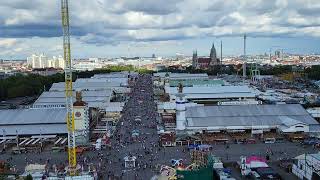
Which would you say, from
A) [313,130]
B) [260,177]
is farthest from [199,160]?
[313,130]

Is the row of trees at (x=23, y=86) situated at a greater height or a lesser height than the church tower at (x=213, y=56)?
lesser

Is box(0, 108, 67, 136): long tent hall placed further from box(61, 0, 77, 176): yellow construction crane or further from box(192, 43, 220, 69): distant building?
box(192, 43, 220, 69): distant building

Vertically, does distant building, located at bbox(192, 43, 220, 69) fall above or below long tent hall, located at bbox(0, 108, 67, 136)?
→ above

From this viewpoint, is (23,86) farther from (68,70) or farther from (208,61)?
(208,61)

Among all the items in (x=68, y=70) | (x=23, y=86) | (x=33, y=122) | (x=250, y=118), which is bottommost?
(x=33, y=122)

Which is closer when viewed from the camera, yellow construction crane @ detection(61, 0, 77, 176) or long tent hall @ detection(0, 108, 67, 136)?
yellow construction crane @ detection(61, 0, 77, 176)

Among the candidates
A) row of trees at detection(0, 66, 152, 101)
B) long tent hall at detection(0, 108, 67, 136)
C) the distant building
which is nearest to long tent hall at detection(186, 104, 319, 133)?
long tent hall at detection(0, 108, 67, 136)

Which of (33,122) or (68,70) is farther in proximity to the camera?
(33,122)

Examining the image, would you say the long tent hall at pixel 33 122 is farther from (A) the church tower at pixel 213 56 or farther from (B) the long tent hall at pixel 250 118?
(A) the church tower at pixel 213 56

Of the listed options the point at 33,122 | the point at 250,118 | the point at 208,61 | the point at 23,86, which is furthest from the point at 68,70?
the point at 208,61

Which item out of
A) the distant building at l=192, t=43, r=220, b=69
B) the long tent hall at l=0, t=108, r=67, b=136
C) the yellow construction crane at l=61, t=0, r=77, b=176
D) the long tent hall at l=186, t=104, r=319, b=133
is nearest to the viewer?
the yellow construction crane at l=61, t=0, r=77, b=176

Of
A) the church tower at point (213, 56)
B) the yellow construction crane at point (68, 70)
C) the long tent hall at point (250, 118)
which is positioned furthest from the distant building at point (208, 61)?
the yellow construction crane at point (68, 70)

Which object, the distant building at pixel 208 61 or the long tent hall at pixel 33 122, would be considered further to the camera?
the distant building at pixel 208 61
